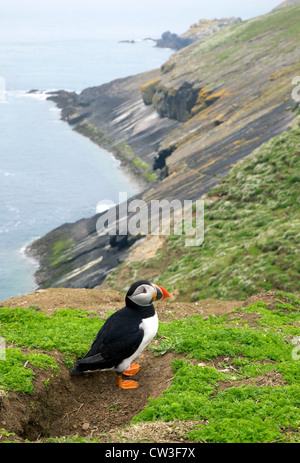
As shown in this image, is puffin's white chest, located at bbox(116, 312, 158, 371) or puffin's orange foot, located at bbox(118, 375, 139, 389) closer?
puffin's white chest, located at bbox(116, 312, 158, 371)

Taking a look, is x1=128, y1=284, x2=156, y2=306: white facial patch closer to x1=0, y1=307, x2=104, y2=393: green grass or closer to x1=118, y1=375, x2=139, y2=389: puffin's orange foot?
x1=118, y1=375, x2=139, y2=389: puffin's orange foot

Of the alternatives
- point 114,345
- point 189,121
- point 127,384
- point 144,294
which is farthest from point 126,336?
point 189,121

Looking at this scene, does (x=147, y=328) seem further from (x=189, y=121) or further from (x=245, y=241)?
(x=189, y=121)

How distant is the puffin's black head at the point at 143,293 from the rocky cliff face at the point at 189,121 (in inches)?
1141

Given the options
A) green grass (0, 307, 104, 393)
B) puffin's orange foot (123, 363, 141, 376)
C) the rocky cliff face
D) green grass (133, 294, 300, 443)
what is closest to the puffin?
puffin's orange foot (123, 363, 141, 376)

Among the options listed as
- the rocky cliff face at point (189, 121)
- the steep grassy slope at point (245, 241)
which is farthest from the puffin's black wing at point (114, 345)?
the rocky cliff face at point (189, 121)

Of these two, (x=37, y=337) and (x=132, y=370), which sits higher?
(x=37, y=337)

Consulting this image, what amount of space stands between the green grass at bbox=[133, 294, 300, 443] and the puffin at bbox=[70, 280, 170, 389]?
117 cm

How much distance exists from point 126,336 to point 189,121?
6225cm

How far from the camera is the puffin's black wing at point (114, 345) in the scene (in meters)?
11.0

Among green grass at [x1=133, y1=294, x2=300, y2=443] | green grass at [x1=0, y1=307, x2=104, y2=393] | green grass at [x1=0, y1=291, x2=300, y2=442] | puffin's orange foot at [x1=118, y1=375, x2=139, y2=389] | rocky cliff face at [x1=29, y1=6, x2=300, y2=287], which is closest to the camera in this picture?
green grass at [x1=133, y1=294, x2=300, y2=443]

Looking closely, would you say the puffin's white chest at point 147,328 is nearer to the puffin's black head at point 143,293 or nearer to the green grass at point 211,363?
the puffin's black head at point 143,293

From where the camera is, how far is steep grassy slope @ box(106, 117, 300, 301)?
2381cm

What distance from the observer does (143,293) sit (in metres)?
11.2
